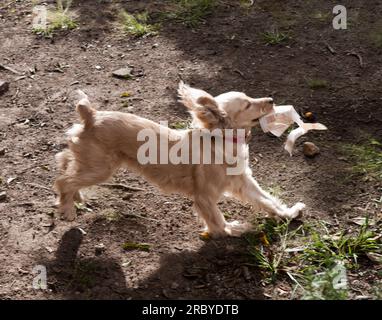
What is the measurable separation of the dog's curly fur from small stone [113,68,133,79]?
2.31 metres

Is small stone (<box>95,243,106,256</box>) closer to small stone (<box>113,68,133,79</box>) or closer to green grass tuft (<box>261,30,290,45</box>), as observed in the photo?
small stone (<box>113,68,133,79</box>)

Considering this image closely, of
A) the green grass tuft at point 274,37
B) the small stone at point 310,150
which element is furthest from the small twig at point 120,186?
the green grass tuft at point 274,37

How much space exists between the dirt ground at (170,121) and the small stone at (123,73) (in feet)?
0.37

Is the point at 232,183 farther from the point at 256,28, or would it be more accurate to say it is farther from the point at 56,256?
the point at 256,28

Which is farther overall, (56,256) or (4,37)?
(4,37)

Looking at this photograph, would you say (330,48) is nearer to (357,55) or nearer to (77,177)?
(357,55)

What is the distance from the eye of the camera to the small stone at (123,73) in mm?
6992

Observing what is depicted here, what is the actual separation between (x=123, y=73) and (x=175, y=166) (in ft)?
8.70

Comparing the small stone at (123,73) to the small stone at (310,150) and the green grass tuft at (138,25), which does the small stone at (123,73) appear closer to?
the green grass tuft at (138,25)

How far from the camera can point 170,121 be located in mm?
6125

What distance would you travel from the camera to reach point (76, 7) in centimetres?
855

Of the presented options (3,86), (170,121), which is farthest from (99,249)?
(3,86)
